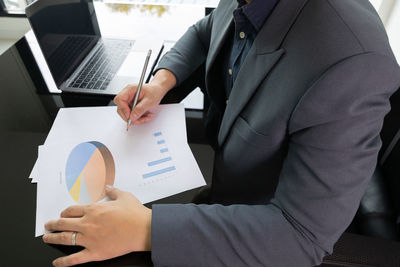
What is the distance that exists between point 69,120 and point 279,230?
1.87 feet

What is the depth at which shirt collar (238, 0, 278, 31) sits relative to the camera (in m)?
0.48

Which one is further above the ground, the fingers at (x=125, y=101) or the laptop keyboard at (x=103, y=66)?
the laptop keyboard at (x=103, y=66)

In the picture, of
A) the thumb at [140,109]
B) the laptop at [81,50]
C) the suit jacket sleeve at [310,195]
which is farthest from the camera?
the laptop at [81,50]

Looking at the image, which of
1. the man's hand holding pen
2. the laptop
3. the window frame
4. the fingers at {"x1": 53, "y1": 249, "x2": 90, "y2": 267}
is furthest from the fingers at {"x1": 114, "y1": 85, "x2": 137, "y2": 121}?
the window frame

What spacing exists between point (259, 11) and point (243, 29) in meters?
0.09

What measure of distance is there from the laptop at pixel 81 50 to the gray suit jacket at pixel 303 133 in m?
0.49

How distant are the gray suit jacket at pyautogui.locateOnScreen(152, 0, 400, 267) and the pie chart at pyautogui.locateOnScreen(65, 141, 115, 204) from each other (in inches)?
5.6

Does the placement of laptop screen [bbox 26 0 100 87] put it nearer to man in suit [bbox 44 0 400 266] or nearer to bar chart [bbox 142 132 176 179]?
bar chart [bbox 142 132 176 179]

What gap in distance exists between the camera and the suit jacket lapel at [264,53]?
1.45 feet

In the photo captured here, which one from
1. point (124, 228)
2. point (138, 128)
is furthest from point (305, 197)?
point (138, 128)

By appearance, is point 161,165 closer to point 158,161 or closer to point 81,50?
point 158,161

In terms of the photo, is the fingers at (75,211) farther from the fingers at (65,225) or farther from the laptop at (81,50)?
the laptop at (81,50)

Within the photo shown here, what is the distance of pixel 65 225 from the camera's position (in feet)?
1.45

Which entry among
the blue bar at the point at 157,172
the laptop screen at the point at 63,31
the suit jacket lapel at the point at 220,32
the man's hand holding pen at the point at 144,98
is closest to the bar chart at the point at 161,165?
the blue bar at the point at 157,172
